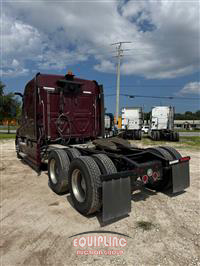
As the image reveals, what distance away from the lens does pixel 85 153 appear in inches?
187

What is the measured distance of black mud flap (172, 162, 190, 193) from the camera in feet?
12.6

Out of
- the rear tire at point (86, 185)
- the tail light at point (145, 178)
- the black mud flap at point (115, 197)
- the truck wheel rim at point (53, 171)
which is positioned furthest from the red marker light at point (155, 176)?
the truck wheel rim at point (53, 171)

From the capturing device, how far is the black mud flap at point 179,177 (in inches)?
151

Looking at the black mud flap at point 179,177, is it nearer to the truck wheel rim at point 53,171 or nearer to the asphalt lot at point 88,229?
the asphalt lot at point 88,229

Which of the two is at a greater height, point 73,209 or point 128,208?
point 128,208

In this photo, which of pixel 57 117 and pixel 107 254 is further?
pixel 57 117

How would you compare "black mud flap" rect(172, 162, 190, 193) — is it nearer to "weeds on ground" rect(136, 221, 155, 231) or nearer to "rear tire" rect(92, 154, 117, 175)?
"weeds on ground" rect(136, 221, 155, 231)

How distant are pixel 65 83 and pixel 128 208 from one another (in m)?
4.41

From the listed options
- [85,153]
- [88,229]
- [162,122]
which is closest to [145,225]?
[88,229]

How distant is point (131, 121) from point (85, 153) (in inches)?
611

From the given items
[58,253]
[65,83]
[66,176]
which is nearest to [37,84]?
[65,83]

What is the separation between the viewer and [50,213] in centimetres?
351

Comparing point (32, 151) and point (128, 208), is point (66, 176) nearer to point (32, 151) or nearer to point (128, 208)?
point (128, 208)

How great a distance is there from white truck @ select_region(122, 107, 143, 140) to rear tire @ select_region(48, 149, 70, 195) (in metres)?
15.0
